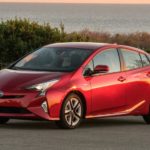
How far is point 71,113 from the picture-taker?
15.4 meters

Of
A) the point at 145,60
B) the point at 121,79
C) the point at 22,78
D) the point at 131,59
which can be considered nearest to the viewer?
the point at 22,78

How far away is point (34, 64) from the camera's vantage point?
16.2m

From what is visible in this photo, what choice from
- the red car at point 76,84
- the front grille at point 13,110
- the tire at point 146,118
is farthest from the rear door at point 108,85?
the front grille at point 13,110

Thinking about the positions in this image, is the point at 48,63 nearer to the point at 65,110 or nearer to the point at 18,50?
the point at 65,110

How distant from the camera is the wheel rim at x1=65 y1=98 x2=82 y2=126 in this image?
1531 centimetres

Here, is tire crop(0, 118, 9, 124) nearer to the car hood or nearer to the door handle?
the car hood

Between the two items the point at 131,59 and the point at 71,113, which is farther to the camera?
the point at 131,59

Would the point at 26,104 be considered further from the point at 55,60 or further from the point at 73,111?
the point at 55,60

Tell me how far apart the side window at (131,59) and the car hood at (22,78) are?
1856 millimetres

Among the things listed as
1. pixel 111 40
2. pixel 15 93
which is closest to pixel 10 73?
pixel 15 93

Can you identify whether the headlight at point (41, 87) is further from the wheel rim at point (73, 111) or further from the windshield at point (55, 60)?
the windshield at point (55, 60)

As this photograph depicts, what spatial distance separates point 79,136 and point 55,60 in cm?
227

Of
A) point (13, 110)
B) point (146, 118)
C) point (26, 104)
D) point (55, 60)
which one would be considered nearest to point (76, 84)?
point (55, 60)

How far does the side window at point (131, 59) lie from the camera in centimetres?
1686
